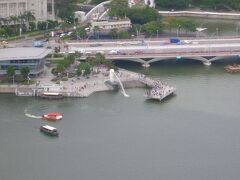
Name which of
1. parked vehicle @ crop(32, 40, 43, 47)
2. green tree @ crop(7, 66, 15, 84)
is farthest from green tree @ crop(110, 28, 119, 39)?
green tree @ crop(7, 66, 15, 84)

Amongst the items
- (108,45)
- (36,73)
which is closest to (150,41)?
(108,45)

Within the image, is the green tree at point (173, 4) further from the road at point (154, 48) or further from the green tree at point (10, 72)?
the green tree at point (10, 72)

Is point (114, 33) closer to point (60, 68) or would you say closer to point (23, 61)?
point (60, 68)

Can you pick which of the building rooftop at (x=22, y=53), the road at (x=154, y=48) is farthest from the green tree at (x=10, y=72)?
the road at (x=154, y=48)

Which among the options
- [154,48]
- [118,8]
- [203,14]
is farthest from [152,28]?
[203,14]

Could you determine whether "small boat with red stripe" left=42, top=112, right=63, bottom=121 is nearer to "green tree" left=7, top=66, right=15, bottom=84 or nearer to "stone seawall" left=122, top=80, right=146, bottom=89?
"green tree" left=7, top=66, right=15, bottom=84

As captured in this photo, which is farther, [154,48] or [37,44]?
[37,44]
